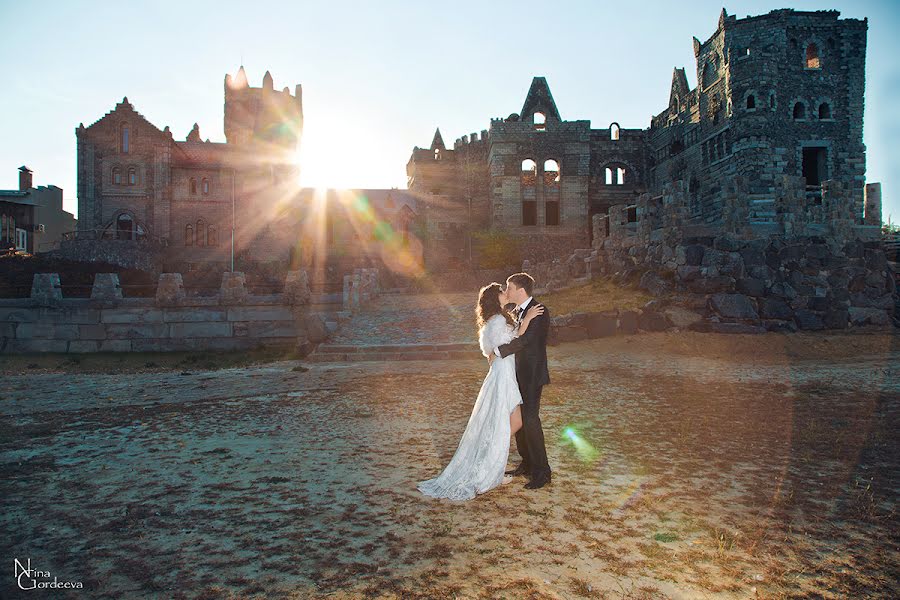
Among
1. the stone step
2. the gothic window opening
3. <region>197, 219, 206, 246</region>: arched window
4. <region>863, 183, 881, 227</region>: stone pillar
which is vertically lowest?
the stone step

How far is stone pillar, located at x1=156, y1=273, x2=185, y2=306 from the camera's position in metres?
20.8

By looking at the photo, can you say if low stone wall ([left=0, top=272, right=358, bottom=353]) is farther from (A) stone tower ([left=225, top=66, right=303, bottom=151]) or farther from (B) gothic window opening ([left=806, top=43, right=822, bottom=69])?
(A) stone tower ([left=225, top=66, right=303, bottom=151])

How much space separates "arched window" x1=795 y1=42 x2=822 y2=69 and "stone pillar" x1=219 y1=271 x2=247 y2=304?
93.4 ft

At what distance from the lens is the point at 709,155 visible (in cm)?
3073

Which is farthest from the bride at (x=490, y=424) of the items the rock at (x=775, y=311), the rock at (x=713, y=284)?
the rock at (x=775, y=311)

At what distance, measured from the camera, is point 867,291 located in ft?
58.8

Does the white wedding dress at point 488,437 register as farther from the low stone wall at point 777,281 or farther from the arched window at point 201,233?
the arched window at point 201,233

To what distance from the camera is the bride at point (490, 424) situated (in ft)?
17.0

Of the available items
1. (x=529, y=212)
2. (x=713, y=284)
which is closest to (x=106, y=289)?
(x=713, y=284)

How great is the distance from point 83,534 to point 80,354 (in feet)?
62.6

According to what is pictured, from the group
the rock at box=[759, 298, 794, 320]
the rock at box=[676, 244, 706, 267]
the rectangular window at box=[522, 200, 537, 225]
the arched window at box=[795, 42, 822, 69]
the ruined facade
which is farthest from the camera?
the ruined facade

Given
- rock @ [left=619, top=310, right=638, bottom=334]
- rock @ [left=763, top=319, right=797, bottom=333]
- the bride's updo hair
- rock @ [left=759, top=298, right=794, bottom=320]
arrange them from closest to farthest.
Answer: the bride's updo hair → rock @ [left=619, top=310, right=638, bottom=334] → rock @ [left=763, top=319, right=797, bottom=333] → rock @ [left=759, top=298, right=794, bottom=320]

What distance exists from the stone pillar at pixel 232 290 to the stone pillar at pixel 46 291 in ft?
19.5

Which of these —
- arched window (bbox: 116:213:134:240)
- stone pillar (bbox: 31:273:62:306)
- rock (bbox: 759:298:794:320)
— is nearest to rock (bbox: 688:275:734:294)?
rock (bbox: 759:298:794:320)
